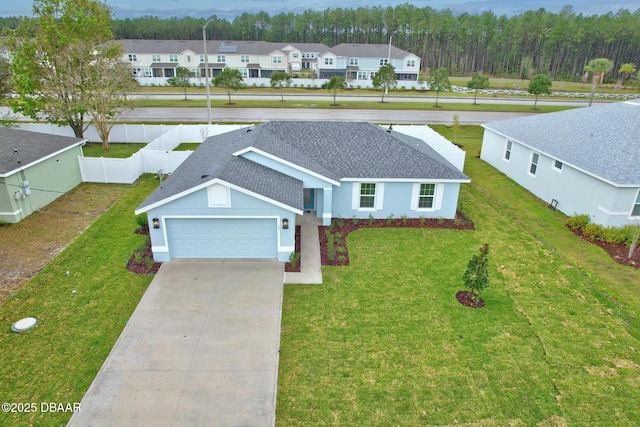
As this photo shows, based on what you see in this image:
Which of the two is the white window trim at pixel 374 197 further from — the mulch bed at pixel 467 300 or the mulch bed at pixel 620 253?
the mulch bed at pixel 620 253

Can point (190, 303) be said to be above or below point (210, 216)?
below

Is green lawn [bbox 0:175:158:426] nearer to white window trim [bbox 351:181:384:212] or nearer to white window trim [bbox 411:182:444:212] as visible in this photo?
white window trim [bbox 351:181:384:212]

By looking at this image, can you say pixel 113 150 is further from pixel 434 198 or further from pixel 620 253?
pixel 620 253

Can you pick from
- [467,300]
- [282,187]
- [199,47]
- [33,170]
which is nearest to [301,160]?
[282,187]

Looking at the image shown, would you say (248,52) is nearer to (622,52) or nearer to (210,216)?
(210,216)

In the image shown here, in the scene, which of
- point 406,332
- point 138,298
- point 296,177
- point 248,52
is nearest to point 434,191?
point 296,177

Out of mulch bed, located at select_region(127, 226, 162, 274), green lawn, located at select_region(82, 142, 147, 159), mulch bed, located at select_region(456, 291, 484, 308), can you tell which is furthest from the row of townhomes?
mulch bed, located at select_region(456, 291, 484, 308)
